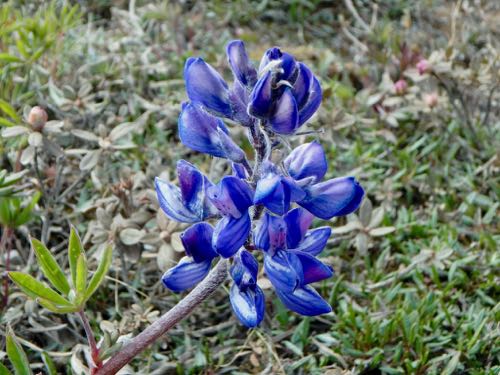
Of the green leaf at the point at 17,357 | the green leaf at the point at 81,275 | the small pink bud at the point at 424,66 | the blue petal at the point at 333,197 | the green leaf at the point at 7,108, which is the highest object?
the blue petal at the point at 333,197

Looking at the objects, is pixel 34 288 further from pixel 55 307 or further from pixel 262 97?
pixel 262 97

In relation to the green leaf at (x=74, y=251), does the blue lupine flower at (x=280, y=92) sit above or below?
above

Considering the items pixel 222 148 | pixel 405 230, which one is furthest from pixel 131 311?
pixel 405 230

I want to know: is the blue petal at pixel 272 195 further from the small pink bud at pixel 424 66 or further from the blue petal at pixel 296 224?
the small pink bud at pixel 424 66

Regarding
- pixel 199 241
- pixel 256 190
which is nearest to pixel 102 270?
pixel 199 241

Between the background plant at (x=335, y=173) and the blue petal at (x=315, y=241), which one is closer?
the blue petal at (x=315, y=241)

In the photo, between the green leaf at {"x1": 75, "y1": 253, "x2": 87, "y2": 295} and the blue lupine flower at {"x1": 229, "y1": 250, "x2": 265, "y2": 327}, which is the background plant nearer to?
the green leaf at {"x1": 75, "y1": 253, "x2": 87, "y2": 295}

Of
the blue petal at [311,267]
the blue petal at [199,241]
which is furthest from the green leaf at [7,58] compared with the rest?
the blue petal at [311,267]

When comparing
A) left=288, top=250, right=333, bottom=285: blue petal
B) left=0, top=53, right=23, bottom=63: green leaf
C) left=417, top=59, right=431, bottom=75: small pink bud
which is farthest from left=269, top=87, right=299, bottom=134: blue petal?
left=417, top=59, right=431, bottom=75: small pink bud

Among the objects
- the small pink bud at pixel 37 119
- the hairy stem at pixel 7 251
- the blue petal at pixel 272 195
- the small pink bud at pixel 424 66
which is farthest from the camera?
the small pink bud at pixel 424 66
